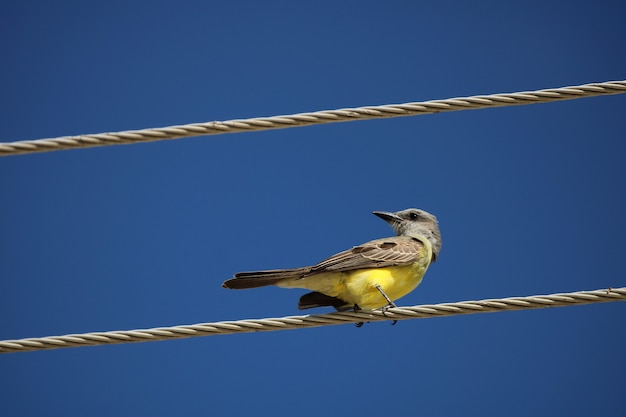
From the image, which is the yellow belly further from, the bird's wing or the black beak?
the black beak

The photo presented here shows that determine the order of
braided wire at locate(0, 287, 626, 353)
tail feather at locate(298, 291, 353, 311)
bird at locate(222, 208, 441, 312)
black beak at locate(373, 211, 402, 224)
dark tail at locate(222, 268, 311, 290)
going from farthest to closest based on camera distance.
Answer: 1. black beak at locate(373, 211, 402, 224)
2. tail feather at locate(298, 291, 353, 311)
3. bird at locate(222, 208, 441, 312)
4. dark tail at locate(222, 268, 311, 290)
5. braided wire at locate(0, 287, 626, 353)

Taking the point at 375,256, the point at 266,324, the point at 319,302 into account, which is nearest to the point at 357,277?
the point at 375,256

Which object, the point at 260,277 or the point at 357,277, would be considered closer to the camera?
the point at 260,277

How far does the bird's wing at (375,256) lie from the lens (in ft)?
24.6

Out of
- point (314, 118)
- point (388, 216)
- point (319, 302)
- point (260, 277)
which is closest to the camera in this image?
point (314, 118)

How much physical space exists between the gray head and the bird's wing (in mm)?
913

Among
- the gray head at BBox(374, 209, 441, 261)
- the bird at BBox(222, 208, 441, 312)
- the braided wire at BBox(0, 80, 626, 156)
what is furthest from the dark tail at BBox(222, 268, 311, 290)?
the gray head at BBox(374, 209, 441, 261)

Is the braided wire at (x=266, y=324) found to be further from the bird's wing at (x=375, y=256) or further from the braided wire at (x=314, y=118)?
the bird's wing at (x=375, y=256)

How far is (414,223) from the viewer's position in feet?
31.4

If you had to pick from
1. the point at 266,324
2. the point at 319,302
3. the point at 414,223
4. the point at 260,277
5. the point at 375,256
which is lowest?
the point at 266,324

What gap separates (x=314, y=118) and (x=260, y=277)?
6.65 ft

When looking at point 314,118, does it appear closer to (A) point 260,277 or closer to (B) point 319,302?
(A) point 260,277

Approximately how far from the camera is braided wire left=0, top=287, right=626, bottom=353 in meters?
5.32

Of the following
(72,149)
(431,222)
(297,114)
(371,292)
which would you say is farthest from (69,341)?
(431,222)
